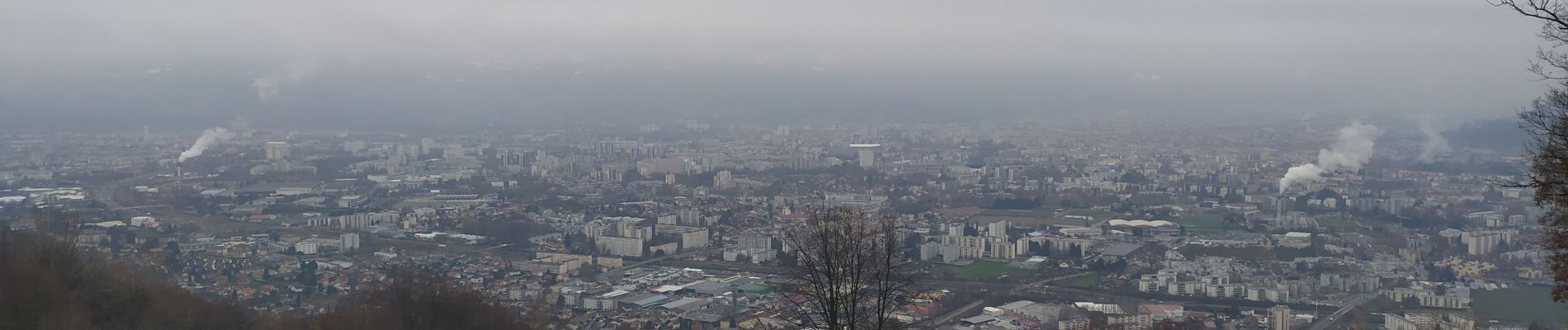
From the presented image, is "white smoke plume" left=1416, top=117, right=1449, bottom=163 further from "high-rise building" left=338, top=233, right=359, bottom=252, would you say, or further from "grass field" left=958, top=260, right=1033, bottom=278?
"high-rise building" left=338, top=233, right=359, bottom=252

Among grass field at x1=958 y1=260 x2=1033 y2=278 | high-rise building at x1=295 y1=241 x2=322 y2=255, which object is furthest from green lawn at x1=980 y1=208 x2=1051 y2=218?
high-rise building at x1=295 y1=241 x2=322 y2=255

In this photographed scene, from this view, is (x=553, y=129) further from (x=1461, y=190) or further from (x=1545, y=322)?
(x=1545, y=322)

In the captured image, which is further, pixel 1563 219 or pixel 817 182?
pixel 817 182

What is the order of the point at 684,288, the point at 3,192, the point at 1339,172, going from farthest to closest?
the point at 1339,172, the point at 3,192, the point at 684,288

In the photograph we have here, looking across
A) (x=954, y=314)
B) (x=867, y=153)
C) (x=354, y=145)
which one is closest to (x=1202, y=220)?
(x=954, y=314)

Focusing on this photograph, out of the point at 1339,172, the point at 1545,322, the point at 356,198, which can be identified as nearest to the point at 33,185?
the point at 356,198

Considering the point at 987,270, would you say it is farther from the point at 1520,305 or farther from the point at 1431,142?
the point at 1431,142

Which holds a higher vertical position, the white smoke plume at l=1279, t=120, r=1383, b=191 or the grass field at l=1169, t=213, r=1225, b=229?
the white smoke plume at l=1279, t=120, r=1383, b=191
